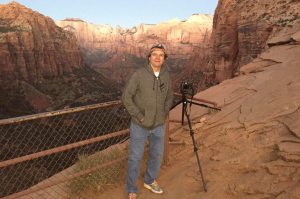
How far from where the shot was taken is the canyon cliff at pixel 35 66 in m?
61.8

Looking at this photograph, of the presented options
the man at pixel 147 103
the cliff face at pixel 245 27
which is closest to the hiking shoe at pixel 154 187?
the man at pixel 147 103

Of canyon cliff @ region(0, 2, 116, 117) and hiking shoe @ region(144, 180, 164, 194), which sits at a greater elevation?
hiking shoe @ region(144, 180, 164, 194)

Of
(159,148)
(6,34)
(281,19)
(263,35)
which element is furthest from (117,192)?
(6,34)

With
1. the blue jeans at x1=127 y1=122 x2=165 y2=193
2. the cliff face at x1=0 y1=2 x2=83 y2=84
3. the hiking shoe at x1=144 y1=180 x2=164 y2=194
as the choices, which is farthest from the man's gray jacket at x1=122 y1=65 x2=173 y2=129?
the cliff face at x1=0 y1=2 x2=83 y2=84

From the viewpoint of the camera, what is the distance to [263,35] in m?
28.0

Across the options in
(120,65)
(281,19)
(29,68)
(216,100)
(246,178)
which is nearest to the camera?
(246,178)

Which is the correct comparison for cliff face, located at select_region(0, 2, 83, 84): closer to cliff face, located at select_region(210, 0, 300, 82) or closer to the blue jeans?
cliff face, located at select_region(210, 0, 300, 82)

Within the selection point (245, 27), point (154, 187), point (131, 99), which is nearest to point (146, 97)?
point (131, 99)

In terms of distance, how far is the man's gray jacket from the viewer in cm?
407

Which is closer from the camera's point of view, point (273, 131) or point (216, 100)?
point (273, 131)

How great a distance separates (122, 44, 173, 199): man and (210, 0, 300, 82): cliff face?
17.5 metres

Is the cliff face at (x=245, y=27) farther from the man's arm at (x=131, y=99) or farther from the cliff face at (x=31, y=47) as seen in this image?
the cliff face at (x=31, y=47)

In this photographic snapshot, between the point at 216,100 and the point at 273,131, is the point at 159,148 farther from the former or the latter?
the point at 216,100

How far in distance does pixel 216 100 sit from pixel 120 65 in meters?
131
